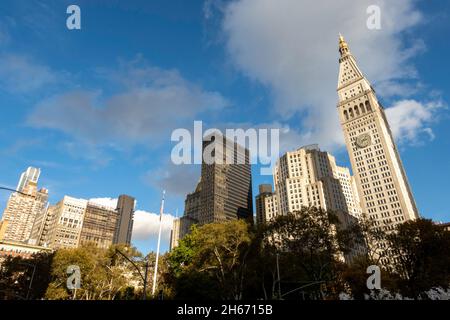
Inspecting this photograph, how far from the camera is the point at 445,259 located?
116ft

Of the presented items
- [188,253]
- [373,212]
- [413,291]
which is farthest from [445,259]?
[373,212]

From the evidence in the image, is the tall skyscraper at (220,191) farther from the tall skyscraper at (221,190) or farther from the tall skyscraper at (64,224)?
the tall skyscraper at (64,224)

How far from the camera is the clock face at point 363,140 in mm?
119688

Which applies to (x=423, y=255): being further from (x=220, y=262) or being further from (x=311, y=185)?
(x=311, y=185)

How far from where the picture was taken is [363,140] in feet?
398

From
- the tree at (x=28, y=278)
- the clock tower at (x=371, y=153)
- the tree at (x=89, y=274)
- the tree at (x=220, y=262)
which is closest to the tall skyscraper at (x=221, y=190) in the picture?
the clock tower at (x=371, y=153)

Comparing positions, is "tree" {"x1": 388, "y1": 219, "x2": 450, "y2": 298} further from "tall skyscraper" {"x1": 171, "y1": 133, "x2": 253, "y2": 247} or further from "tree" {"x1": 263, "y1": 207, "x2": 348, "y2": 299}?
"tall skyscraper" {"x1": 171, "y1": 133, "x2": 253, "y2": 247}

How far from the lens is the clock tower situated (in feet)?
349

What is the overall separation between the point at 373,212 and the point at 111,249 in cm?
9264

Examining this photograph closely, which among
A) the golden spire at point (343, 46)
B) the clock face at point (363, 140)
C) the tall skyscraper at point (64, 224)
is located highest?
the golden spire at point (343, 46)

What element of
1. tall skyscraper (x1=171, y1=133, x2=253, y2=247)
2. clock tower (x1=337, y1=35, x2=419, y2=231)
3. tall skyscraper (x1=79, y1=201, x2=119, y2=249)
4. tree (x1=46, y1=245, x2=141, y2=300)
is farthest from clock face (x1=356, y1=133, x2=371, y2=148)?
tall skyscraper (x1=79, y1=201, x2=119, y2=249)

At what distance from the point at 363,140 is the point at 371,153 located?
6669 millimetres

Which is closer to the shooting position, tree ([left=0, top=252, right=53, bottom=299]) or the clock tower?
tree ([left=0, top=252, right=53, bottom=299])

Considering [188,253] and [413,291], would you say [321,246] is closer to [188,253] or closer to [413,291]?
[413,291]
